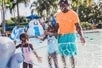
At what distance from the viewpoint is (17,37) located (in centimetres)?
761

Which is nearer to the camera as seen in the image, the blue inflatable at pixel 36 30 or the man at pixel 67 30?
the man at pixel 67 30

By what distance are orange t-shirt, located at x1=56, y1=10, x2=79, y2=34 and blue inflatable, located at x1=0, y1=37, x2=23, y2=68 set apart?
86.9 inches

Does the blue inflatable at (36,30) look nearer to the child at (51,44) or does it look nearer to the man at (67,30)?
the child at (51,44)

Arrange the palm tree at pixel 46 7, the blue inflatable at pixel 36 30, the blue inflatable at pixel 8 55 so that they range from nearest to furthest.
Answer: the blue inflatable at pixel 8 55 < the blue inflatable at pixel 36 30 < the palm tree at pixel 46 7

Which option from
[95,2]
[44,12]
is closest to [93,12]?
[95,2]

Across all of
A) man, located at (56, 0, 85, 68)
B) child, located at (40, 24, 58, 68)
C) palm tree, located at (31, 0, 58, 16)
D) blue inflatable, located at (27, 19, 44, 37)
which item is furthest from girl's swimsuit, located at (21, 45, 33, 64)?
palm tree, located at (31, 0, 58, 16)

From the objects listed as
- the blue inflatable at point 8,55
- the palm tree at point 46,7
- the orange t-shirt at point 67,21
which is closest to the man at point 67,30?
the orange t-shirt at point 67,21

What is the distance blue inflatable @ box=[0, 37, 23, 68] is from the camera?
4926 mm

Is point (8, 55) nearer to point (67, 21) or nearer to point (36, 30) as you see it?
point (67, 21)

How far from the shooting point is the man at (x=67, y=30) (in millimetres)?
7109

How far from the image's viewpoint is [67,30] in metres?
7.19

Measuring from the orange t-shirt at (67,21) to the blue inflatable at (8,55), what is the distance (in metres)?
2.21

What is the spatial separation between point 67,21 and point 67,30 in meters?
0.16

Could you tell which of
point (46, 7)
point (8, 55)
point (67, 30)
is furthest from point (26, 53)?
point (46, 7)
